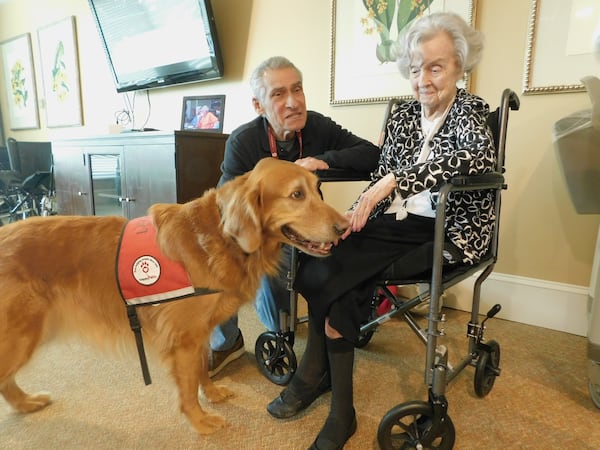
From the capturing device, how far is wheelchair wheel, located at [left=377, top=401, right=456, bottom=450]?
1.07 m

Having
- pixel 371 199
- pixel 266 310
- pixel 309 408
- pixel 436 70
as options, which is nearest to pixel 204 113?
pixel 266 310

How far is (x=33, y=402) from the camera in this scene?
1398 millimetres

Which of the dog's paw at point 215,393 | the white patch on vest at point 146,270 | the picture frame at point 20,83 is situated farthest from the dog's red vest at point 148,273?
the picture frame at point 20,83

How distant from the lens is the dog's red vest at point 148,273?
1138mm

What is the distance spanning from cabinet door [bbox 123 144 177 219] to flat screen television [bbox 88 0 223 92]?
874 mm

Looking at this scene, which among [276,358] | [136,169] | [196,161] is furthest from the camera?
[136,169]

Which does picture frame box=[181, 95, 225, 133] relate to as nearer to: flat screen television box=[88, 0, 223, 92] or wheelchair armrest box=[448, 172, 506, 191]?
flat screen television box=[88, 0, 223, 92]

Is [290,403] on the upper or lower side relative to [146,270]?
lower

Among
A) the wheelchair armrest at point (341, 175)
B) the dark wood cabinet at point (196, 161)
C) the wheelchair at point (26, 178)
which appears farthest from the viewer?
the wheelchair at point (26, 178)

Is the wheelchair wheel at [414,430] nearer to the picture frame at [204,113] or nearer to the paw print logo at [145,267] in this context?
the paw print logo at [145,267]

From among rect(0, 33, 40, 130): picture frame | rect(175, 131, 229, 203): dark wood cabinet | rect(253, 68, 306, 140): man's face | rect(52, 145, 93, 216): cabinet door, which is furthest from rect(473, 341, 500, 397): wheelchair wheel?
rect(0, 33, 40, 130): picture frame

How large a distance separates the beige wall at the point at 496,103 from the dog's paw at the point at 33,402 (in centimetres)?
184

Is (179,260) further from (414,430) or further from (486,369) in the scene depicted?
(486,369)

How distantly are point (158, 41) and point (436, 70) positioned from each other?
105 inches
